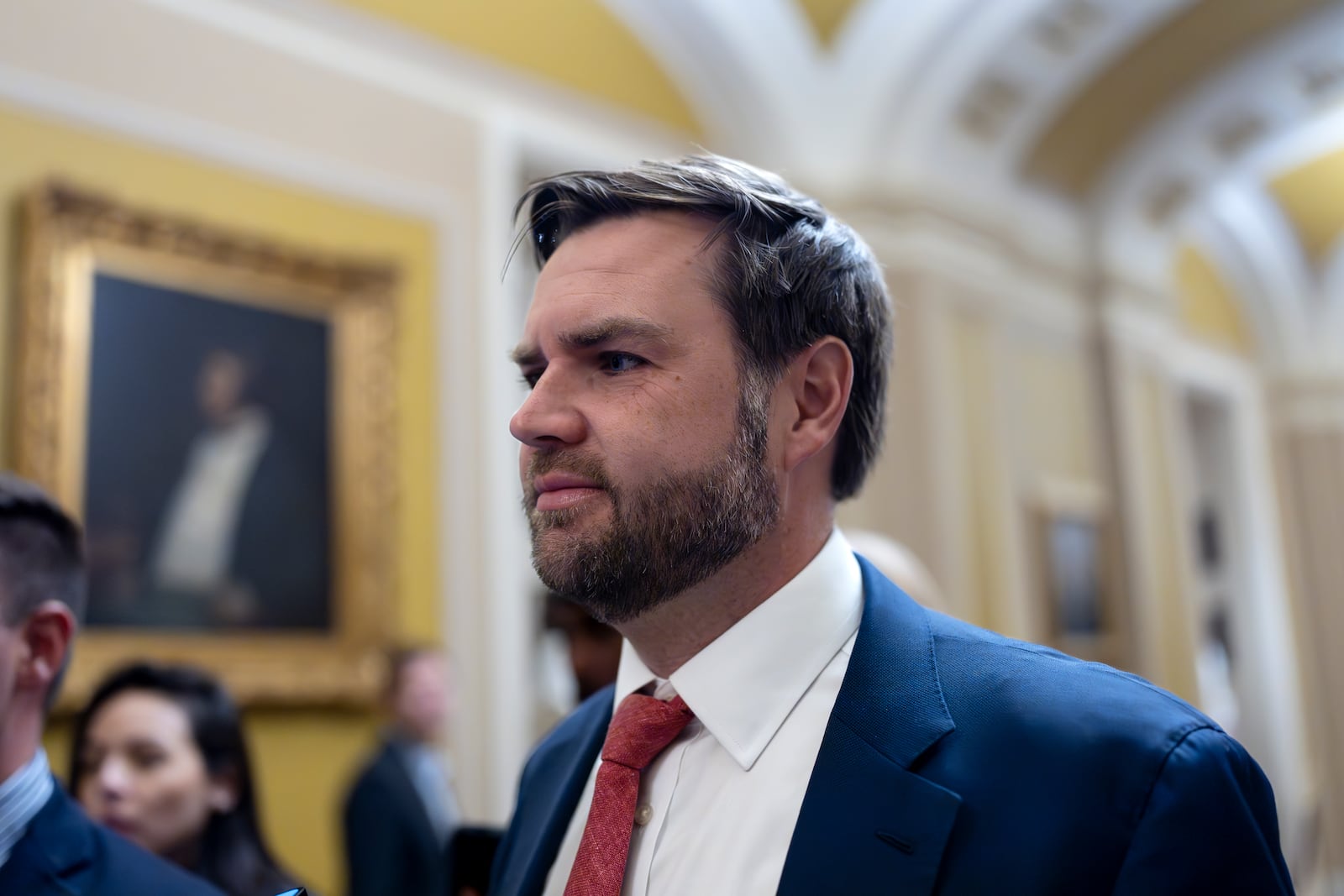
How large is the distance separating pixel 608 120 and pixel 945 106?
223 centimetres

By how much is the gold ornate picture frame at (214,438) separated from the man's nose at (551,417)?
358 cm

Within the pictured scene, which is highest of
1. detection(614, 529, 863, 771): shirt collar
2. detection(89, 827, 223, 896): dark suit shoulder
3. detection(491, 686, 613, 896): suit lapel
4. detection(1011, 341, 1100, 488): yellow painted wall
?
detection(1011, 341, 1100, 488): yellow painted wall

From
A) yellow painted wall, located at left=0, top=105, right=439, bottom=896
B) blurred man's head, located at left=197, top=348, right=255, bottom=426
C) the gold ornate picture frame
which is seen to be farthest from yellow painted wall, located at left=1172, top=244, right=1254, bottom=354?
blurred man's head, located at left=197, top=348, right=255, bottom=426

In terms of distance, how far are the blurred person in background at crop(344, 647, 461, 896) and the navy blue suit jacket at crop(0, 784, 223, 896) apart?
2525mm

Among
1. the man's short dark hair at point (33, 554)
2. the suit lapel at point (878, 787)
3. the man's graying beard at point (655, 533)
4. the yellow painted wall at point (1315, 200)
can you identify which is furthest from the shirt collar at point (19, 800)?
the yellow painted wall at point (1315, 200)

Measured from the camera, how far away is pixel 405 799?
16.2ft

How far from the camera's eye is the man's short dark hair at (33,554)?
7.41ft

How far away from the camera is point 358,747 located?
5668mm

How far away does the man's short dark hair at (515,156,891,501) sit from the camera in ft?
5.74

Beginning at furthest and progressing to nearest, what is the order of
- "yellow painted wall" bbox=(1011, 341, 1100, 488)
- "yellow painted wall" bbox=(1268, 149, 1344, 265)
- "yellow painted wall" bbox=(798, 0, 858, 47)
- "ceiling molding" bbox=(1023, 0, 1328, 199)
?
"yellow painted wall" bbox=(1268, 149, 1344, 265) → "yellow painted wall" bbox=(1011, 341, 1100, 488) → "ceiling molding" bbox=(1023, 0, 1328, 199) → "yellow painted wall" bbox=(798, 0, 858, 47)

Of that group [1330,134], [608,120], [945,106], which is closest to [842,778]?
[608,120]

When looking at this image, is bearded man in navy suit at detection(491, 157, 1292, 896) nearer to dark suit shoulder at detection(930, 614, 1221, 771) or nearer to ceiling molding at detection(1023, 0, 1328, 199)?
dark suit shoulder at detection(930, 614, 1221, 771)

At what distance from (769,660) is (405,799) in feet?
11.8

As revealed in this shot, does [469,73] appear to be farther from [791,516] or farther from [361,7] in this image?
[791,516]
